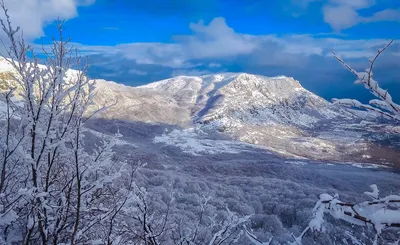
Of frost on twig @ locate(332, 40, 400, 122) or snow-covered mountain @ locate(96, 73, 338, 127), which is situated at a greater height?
snow-covered mountain @ locate(96, 73, 338, 127)

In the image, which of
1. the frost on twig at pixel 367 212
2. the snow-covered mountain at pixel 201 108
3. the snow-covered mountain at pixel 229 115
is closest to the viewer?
the frost on twig at pixel 367 212

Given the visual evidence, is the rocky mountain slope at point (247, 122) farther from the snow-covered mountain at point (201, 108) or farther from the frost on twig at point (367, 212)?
the frost on twig at point (367, 212)

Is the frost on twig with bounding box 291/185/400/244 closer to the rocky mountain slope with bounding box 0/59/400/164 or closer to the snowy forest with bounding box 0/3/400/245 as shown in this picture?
the snowy forest with bounding box 0/3/400/245

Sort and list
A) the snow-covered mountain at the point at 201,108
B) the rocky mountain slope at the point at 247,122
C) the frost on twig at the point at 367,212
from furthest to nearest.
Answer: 1. the snow-covered mountain at the point at 201,108
2. the rocky mountain slope at the point at 247,122
3. the frost on twig at the point at 367,212

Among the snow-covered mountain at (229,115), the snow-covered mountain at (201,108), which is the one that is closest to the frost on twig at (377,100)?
the snow-covered mountain at (229,115)

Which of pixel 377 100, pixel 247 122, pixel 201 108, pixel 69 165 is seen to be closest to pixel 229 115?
pixel 247 122

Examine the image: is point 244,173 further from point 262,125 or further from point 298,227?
point 262,125

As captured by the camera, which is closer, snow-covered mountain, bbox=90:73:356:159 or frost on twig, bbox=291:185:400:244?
frost on twig, bbox=291:185:400:244

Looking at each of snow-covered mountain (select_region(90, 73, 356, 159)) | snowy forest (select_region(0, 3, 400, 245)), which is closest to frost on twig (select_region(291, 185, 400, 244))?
snowy forest (select_region(0, 3, 400, 245))

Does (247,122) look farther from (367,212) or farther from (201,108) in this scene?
(367,212)

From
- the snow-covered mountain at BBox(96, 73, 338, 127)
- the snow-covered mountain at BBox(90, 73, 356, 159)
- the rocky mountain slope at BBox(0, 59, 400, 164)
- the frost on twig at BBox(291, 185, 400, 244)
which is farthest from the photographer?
the snow-covered mountain at BBox(96, 73, 338, 127)

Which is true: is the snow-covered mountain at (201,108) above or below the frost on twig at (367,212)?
above

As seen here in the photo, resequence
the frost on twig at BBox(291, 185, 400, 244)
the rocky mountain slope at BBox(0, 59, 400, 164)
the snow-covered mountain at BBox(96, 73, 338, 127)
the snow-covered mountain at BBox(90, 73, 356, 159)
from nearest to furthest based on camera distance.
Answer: the frost on twig at BBox(291, 185, 400, 244), the rocky mountain slope at BBox(0, 59, 400, 164), the snow-covered mountain at BBox(90, 73, 356, 159), the snow-covered mountain at BBox(96, 73, 338, 127)


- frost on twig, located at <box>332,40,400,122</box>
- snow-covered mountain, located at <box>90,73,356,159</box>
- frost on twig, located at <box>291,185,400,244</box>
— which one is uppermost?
Answer: snow-covered mountain, located at <box>90,73,356,159</box>
